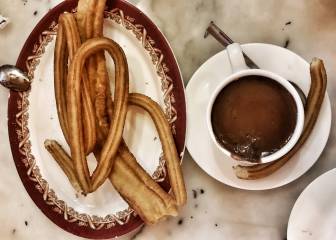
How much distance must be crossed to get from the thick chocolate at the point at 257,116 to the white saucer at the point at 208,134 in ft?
0.18

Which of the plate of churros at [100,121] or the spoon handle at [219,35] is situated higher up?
the spoon handle at [219,35]

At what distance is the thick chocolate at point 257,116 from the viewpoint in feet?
2.41

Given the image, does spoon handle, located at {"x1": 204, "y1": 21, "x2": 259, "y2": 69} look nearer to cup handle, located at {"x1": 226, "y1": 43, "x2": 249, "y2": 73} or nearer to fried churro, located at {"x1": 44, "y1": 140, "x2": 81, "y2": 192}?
cup handle, located at {"x1": 226, "y1": 43, "x2": 249, "y2": 73}

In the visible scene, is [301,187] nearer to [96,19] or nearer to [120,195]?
[120,195]

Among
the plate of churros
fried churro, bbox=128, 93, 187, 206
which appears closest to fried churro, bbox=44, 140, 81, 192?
the plate of churros

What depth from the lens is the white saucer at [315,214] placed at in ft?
2.55

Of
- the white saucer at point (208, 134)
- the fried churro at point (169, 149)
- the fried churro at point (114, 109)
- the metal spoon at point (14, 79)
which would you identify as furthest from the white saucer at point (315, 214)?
the metal spoon at point (14, 79)

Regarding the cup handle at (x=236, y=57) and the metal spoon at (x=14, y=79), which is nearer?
the cup handle at (x=236, y=57)

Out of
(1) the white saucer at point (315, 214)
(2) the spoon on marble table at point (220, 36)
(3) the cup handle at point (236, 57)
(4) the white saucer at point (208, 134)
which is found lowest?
(1) the white saucer at point (315, 214)

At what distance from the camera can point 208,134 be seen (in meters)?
0.81

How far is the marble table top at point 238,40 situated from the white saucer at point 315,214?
4 cm

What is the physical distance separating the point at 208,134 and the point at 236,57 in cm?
13

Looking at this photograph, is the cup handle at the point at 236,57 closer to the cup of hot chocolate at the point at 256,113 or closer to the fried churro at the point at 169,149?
the cup of hot chocolate at the point at 256,113

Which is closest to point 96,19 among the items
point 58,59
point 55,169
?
point 58,59
